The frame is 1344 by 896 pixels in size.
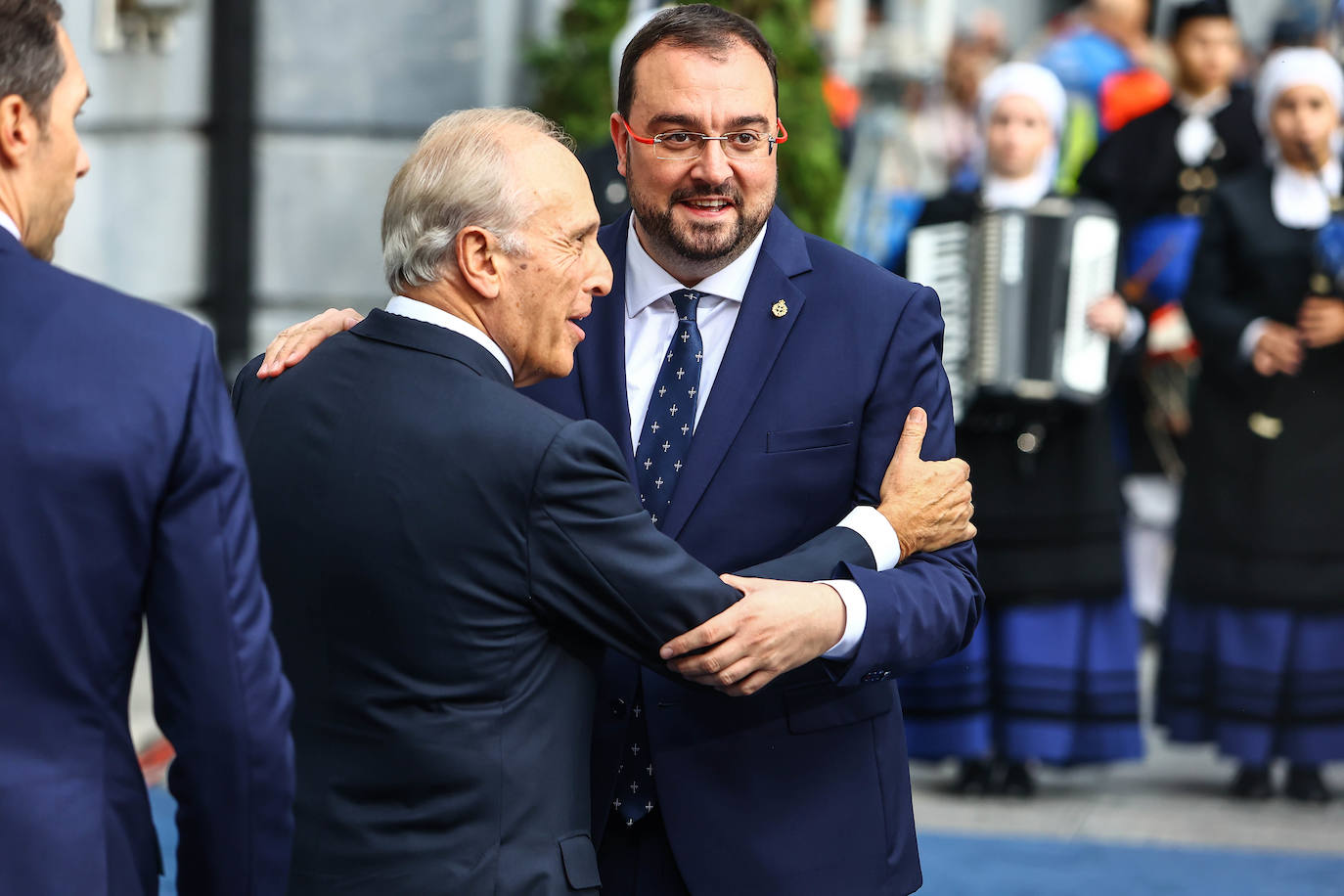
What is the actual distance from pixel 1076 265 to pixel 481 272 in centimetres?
399

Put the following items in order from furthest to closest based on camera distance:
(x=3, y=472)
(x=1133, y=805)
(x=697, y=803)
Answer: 1. (x=1133, y=805)
2. (x=697, y=803)
3. (x=3, y=472)

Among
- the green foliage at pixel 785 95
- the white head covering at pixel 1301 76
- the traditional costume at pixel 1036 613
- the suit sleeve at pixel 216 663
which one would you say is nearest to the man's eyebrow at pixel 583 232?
the suit sleeve at pixel 216 663

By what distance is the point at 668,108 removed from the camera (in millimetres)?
2992

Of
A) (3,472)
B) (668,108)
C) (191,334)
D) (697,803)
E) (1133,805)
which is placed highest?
(668,108)

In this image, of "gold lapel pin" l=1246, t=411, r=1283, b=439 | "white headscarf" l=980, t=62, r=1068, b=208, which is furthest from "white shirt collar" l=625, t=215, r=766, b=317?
"gold lapel pin" l=1246, t=411, r=1283, b=439

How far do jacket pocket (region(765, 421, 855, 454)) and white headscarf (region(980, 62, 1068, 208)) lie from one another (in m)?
3.62

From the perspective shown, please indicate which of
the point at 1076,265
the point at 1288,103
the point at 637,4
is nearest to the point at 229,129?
the point at 637,4

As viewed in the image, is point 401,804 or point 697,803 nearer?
point 401,804

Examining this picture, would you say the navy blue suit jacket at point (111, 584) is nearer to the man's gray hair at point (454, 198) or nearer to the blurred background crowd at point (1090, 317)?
the man's gray hair at point (454, 198)

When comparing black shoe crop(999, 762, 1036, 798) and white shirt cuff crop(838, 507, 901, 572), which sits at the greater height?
white shirt cuff crop(838, 507, 901, 572)

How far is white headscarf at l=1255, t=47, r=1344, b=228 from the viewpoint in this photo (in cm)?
627

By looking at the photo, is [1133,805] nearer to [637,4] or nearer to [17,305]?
[637,4]

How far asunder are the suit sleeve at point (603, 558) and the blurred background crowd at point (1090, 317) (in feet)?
9.97

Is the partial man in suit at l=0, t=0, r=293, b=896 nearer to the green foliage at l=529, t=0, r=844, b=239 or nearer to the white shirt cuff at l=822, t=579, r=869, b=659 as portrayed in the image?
the white shirt cuff at l=822, t=579, r=869, b=659
